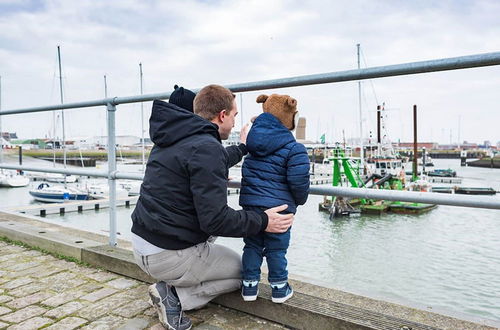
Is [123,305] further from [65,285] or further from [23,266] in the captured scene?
[23,266]

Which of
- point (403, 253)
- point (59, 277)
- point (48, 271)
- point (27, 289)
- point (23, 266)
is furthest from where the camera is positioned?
point (403, 253)

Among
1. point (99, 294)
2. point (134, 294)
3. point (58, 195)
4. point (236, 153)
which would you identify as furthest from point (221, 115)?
point (58, 195)

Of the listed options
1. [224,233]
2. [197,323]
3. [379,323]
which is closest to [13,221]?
[197,323]

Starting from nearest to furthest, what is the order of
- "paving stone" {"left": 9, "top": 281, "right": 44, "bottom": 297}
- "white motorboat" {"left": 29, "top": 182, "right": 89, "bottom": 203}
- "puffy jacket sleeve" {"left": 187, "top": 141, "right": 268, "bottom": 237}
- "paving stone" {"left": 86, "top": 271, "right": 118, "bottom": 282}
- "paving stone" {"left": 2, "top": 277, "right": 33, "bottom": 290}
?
"puffy jacket sleeve" {"left": 187, "top": 141, "right": 268, "bottom": 237}, "paving stone" {"left": 9, "top": 281, "right": 44, "bottom": 297}, "paving stone" {"left": 2, "top": 277, "right": 33, "bottom": 290}, "paving stone" {"left": 86, "top": 271, "right": 118, "bottom": 282}, "white motorboat" {"left": 29, "top": 182, "right": 89, "bottom": 203}

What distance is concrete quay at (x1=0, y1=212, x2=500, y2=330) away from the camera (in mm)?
1830

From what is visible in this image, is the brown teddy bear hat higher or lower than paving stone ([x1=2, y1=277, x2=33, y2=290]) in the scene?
higher

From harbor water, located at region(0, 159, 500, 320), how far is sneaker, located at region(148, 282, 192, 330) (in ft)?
24.7

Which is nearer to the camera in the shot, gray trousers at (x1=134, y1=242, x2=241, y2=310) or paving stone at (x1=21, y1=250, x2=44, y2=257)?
gray trousers at (x1=134, y1=242, x2=241, y2=310)

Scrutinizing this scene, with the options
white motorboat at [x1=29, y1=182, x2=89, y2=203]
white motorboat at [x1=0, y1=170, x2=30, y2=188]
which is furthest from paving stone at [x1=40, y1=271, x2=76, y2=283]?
white motorboat at [x1=0, y1=170, x2=30, y2=188]

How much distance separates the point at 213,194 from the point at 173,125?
1.31ft

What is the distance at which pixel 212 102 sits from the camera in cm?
198

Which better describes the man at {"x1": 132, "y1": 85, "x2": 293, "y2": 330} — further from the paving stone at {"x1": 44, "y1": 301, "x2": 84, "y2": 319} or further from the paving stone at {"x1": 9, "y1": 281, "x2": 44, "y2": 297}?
the paving stone at {"x1": 9, "y1": 281, "x2": 44, "y2": 297}

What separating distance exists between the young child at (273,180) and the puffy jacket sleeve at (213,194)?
20 centimetres

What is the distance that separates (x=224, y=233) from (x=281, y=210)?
0.32 meters
